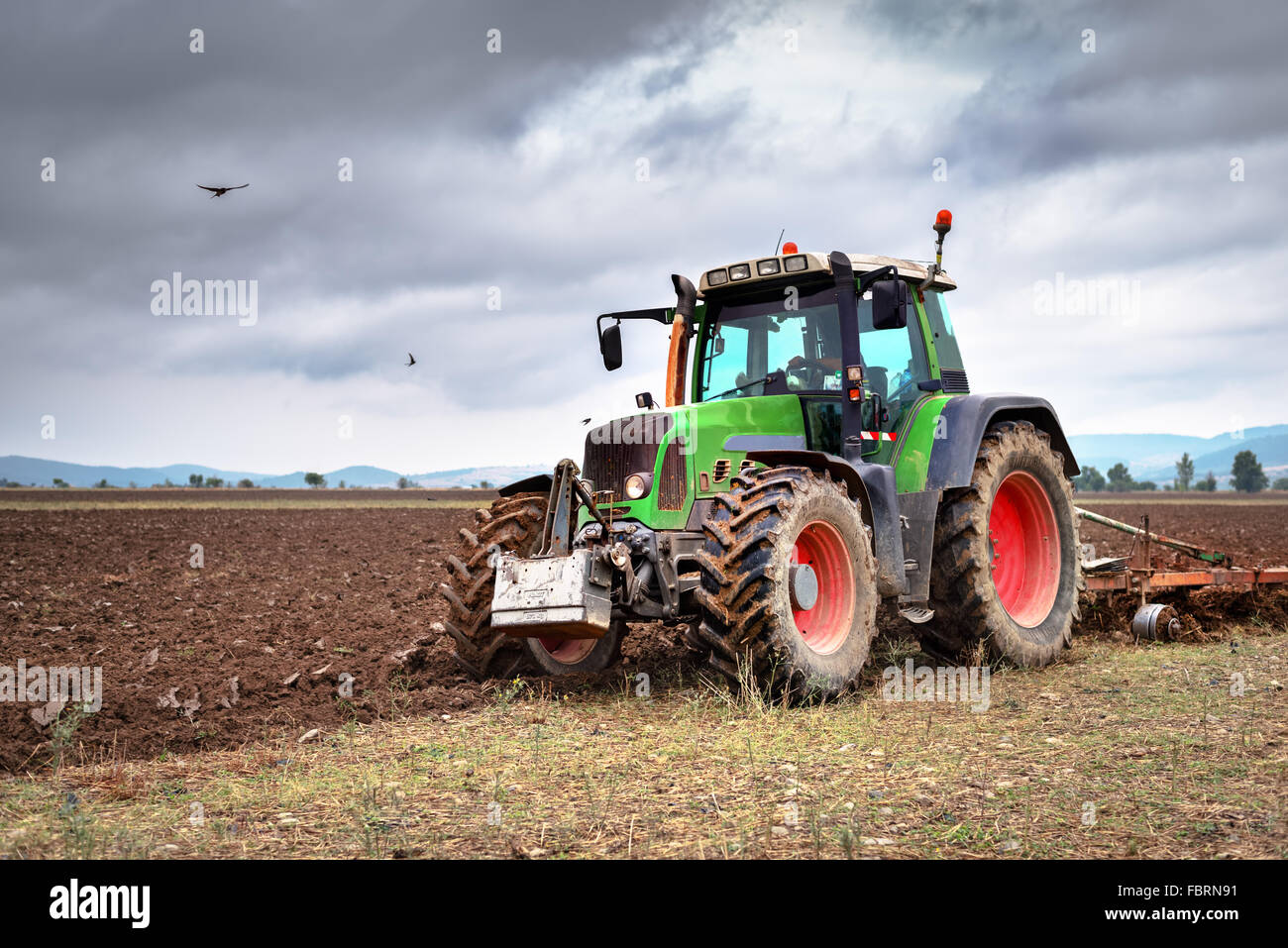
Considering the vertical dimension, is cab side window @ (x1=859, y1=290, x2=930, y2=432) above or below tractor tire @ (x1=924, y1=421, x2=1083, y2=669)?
above

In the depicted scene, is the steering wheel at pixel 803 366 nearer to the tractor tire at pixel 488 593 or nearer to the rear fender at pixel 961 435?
the rear fender at pixel 961 435

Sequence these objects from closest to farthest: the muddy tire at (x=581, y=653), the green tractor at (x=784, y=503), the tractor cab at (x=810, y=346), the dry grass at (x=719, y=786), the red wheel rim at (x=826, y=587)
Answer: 1. the dry grass at (x=719, y=786)
2. the green tractor at (x=784, y=503)
3. the red wheel rim at (x=826, y=587)
4. the muddy tire at (x=581, y=653)
5. the tractor cab at (x=810, y=346)

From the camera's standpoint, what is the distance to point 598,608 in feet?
20.7

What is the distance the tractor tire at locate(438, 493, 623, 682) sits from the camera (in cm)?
722

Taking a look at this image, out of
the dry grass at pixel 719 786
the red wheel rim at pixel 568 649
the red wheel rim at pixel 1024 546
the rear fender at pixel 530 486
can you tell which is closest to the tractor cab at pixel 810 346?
the rear fender at pixel 530 486

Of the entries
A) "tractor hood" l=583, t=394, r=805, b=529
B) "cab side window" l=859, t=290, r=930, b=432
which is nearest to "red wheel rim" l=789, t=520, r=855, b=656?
"tractor hood" l=583, t=394, r=805, b=529

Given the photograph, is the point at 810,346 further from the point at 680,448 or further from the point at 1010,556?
the point at 1010,556

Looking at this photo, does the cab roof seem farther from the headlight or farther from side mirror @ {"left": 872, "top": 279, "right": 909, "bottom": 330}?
the headlight

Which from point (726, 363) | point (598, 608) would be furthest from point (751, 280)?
point (598, 608)

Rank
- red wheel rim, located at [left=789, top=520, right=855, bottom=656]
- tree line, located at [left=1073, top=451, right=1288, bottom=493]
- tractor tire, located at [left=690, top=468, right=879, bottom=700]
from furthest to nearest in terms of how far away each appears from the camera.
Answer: tree line, located at [left=1073, top=451, right=1288, bottom=493], red wheel rim, located at [left=789, top=520, right=855, bottom=656], tractor tire, located at [left=690, top=468, right=879, bottom=700]

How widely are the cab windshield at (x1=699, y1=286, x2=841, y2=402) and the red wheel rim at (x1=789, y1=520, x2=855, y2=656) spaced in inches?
51.2

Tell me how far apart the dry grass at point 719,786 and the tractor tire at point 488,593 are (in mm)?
338

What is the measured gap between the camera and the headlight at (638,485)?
712cm

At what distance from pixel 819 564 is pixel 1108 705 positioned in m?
2.02
